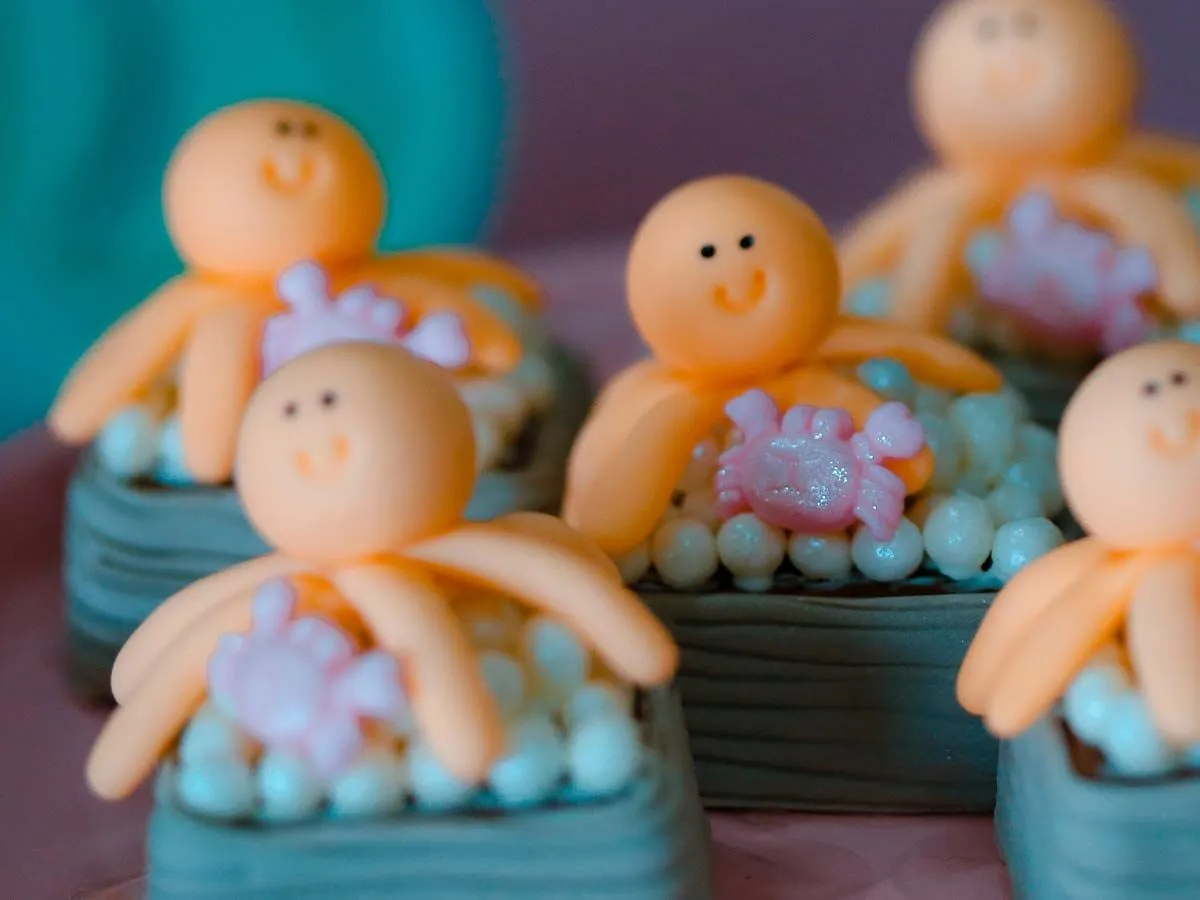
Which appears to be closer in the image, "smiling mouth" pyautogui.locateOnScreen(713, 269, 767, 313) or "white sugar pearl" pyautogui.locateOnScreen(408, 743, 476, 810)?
"white sugar pearl" pyautogui.locateOnScreen(408, 743, 476, 810)

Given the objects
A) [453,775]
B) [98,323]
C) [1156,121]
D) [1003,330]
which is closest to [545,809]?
[453,775]

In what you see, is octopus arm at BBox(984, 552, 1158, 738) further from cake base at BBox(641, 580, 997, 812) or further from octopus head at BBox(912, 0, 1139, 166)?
octopus head at BBox(912, 0, 1139, 166)

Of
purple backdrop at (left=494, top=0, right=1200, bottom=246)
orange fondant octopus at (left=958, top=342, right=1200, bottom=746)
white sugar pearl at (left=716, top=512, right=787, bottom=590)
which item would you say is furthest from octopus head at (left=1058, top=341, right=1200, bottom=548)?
purple backdrop at (left=494, top=0, right=1200, bottom=246)

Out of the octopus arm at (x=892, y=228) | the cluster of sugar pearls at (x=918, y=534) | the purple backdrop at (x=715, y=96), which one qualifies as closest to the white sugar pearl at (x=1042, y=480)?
the cluster of sugar pearls at (x=918, y=534)

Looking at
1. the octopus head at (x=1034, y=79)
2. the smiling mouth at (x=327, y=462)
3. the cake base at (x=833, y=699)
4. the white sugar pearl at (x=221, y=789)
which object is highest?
the octopus head at (x=1034, y=79)

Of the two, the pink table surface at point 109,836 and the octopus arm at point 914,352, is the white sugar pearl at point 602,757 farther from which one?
the octopus arm at point 914,352

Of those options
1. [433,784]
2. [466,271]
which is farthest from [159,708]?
[466,271]
